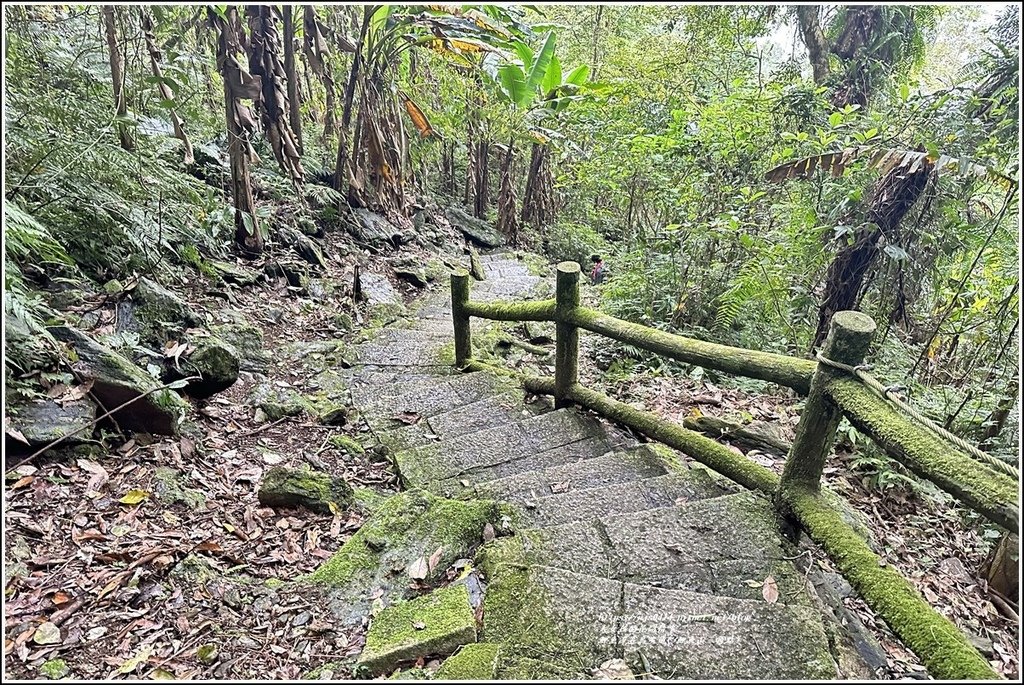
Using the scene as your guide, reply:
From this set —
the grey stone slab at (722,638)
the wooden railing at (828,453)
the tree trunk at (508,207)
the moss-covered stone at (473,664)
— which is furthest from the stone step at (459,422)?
the tree trunk at (508,207)

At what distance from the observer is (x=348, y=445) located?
397 centimetres

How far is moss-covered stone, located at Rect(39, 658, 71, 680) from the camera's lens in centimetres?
189

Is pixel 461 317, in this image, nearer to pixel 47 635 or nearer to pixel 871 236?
pixel 871 236

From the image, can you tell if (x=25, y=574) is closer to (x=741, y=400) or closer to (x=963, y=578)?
(x=963, y=578)

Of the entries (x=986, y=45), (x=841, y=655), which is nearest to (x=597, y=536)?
(x=841, y=655)

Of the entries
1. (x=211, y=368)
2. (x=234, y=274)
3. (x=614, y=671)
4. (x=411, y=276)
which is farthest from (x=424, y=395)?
(x=411, y=276)

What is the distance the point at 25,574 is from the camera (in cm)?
223

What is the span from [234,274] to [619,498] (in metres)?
4.75

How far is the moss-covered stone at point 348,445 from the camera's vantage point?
3.95 m

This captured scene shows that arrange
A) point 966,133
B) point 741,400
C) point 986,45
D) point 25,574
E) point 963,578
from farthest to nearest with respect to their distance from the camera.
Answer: point 741,400 < point 986,45 < point 966,133 < point 963,578 < point 25,574

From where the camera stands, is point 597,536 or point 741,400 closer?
point 597,536

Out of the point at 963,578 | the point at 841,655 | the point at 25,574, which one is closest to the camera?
the point at 841,655

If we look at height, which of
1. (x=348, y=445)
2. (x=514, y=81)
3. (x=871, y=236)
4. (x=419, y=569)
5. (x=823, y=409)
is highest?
(x=514, y=81)

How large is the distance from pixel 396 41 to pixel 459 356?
480 centimetres
